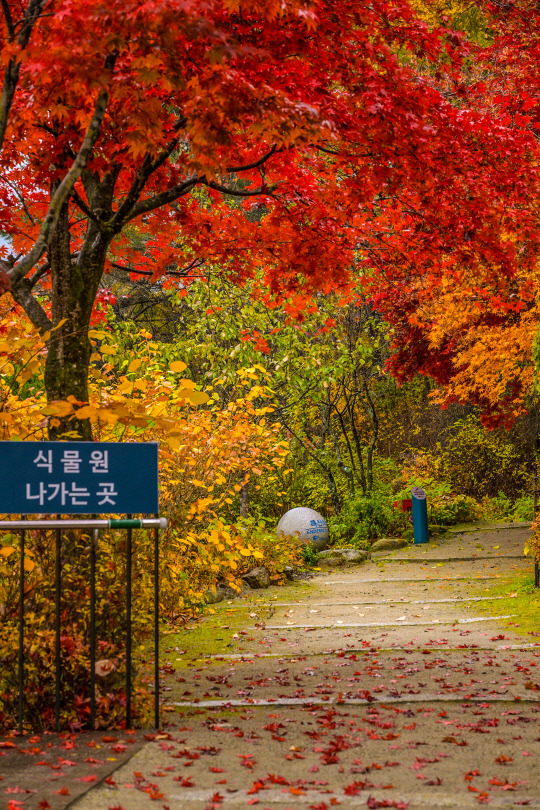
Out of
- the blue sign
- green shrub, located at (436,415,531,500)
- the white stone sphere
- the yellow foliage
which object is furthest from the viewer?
green shrub, located at (436,415,531,500)

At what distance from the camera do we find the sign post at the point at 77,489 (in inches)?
131

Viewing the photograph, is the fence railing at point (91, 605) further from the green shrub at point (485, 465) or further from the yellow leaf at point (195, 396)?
the green shrub at point (485, 465)

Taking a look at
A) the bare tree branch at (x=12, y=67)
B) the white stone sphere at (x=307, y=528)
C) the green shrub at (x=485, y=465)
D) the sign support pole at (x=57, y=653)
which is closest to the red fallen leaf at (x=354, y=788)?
the sign support pole at (x=57, y=653)

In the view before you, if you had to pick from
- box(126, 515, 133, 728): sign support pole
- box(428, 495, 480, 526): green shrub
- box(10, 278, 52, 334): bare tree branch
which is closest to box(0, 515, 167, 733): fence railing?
box(126, 515, 133, 728): sign support pole

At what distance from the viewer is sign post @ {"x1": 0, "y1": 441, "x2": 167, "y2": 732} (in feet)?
10.9

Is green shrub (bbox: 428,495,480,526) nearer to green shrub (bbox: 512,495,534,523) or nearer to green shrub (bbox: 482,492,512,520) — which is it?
green shrub (bbox: 482,492,512,520)

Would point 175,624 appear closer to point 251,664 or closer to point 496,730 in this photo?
point 251,664

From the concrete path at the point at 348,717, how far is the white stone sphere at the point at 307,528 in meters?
4.92

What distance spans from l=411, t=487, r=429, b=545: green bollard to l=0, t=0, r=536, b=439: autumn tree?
6408mm

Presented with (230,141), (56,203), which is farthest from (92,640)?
(230,141)

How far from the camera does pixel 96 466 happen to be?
11.1ft

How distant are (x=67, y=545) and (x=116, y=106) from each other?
8.06ft

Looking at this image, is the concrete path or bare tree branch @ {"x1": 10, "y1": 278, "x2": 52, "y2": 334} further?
bare tree branch @ {"x1": 10, "y1": 278, "x2": 52, "y2": 334}

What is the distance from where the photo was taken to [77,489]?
11.1ft
